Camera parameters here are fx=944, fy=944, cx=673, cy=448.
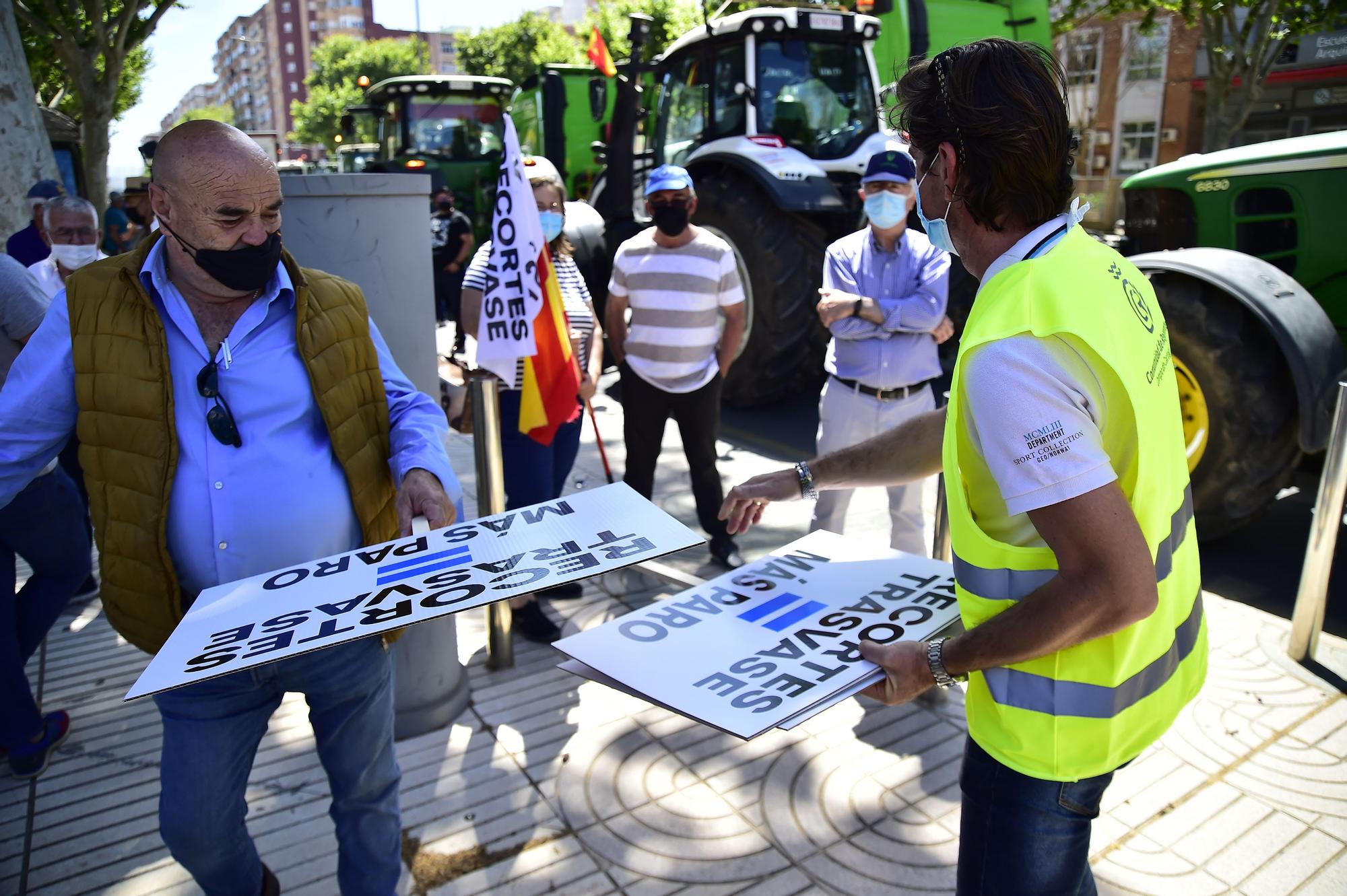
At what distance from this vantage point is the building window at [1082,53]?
26.0 meters

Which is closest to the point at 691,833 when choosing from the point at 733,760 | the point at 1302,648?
the point at 733,760

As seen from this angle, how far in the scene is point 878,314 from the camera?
3850 millimetres

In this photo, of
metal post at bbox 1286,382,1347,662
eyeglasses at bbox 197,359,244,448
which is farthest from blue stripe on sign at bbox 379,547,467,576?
metal post at bbox 1286,382,1347,662

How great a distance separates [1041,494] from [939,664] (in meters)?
0.36

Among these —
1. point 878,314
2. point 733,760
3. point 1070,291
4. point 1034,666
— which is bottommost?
point 733,760

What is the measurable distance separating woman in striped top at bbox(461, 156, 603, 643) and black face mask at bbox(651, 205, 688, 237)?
432 mm

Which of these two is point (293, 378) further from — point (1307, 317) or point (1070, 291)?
point (1307, 317)

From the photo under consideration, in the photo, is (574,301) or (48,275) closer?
(574,301)

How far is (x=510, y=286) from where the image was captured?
363 cm

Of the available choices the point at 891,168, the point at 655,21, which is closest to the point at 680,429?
the point at 891,168

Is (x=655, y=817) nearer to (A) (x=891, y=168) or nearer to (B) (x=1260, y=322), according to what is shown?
(A) (x=891, y=168)

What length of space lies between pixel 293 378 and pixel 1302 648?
11.9 ft

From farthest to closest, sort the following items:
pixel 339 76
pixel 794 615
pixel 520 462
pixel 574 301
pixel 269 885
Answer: pixel 339 76 → pixel 574 301 → pixel 520 462 → pixel 269 885 → pixel 794 615

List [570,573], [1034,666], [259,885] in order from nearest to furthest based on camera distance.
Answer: [1034,666] < [570,573] < [259,885]
